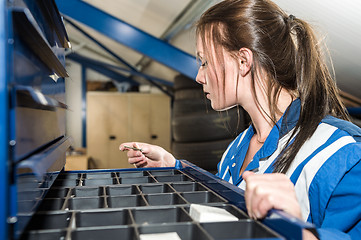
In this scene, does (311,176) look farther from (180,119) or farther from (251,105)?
(180,119)

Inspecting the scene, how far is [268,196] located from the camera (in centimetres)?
54

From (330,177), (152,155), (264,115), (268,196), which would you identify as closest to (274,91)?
(264,115)

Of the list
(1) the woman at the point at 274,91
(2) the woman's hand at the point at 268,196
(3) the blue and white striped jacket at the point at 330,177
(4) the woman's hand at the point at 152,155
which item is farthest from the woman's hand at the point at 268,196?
(4) the woman's hand at the point at 152,155

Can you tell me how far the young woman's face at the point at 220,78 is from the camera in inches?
43.5

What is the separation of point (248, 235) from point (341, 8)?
1395mm

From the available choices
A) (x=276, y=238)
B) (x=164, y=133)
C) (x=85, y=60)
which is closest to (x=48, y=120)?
(x=276, y=238)

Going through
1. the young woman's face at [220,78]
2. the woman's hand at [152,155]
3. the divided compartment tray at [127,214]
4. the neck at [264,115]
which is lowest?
the divided compartment tray at [127,214]

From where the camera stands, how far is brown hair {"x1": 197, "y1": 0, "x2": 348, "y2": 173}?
1.07m

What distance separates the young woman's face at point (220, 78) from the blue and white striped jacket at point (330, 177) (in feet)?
0.75

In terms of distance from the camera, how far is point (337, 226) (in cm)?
77

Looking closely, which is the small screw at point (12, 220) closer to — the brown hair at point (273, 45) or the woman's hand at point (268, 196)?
the woman's hand at point (268, 196)

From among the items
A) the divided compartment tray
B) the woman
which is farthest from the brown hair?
the divided compartment tray

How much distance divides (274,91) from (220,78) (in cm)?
18

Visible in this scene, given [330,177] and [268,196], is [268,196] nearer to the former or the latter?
[268,196]
